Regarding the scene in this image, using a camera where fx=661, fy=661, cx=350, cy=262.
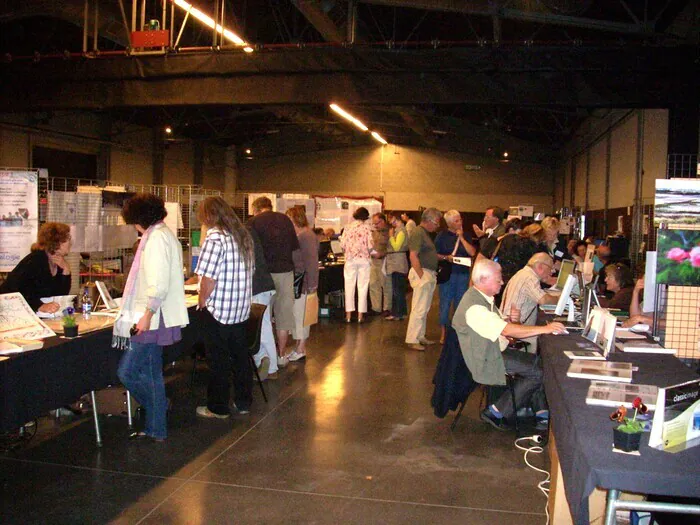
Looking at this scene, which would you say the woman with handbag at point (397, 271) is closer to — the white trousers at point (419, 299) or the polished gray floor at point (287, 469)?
the white trousers at point (419, 299)

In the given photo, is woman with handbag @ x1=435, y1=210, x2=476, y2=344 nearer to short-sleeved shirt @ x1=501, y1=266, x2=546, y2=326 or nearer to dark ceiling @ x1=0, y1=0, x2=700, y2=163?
dark ceiling @ x1=0, y1=0, x2=700, y2=163

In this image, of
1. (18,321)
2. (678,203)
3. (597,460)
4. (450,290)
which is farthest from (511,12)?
(597,460)

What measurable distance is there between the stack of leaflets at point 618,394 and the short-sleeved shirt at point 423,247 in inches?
154

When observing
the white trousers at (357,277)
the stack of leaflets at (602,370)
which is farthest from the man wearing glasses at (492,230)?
the stack of leaflets at (602,370)

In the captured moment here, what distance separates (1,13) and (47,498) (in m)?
6.01

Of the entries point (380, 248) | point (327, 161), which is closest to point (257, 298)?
point (380, 248)

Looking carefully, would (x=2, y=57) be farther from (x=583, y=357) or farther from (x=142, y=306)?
(x=583, y=357)

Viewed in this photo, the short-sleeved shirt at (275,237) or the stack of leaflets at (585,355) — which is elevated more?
the short-sleeved shirt at (275,237)

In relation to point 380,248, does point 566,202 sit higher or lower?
higher

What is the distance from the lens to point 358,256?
8.45 m

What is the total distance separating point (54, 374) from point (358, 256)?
534 centimetres

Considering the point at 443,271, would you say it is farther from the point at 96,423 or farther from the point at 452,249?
the point at 96,423

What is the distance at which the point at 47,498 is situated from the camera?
3.05m

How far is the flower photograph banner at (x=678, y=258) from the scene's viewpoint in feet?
10.6
